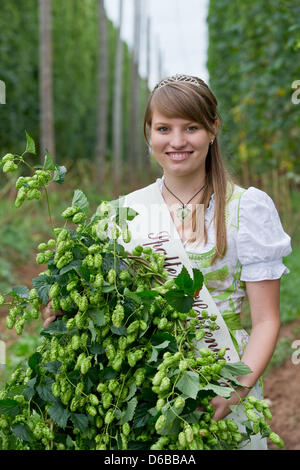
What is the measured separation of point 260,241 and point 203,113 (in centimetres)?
45

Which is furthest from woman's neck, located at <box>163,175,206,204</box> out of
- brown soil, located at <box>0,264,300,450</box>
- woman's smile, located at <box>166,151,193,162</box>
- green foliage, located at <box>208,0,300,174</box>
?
green foliage, located at <box>208,0,300,174</box>

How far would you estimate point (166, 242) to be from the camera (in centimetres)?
174

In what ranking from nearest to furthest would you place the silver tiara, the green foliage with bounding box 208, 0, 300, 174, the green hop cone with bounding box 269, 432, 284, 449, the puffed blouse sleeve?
the green hop cone with bounding box 269, 432, 284, 449
the puffed blouse sleeve
the silver tiara
the green foliage with bounding box 208, 0, 300, 174

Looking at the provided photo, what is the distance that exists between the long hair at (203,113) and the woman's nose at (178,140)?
0.18 ft

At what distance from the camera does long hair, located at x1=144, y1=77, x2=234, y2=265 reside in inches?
65.9

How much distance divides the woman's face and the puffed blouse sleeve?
22 centimetres

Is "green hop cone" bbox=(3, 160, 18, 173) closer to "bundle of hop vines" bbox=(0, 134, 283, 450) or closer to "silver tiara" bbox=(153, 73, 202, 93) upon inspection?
"bundle of hop vines" bbox=(0, 134, 283, 450)

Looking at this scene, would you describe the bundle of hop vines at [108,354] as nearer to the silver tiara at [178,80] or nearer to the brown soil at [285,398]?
the silver tiara at [178,80]

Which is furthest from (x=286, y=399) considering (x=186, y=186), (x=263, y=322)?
(x=186, y=186)

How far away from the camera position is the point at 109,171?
18.9m

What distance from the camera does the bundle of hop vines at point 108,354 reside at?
131cm

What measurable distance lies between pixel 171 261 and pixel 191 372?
505 mm

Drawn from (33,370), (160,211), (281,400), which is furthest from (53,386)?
(281,400)

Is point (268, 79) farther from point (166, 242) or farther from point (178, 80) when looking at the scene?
point (166, 242)
